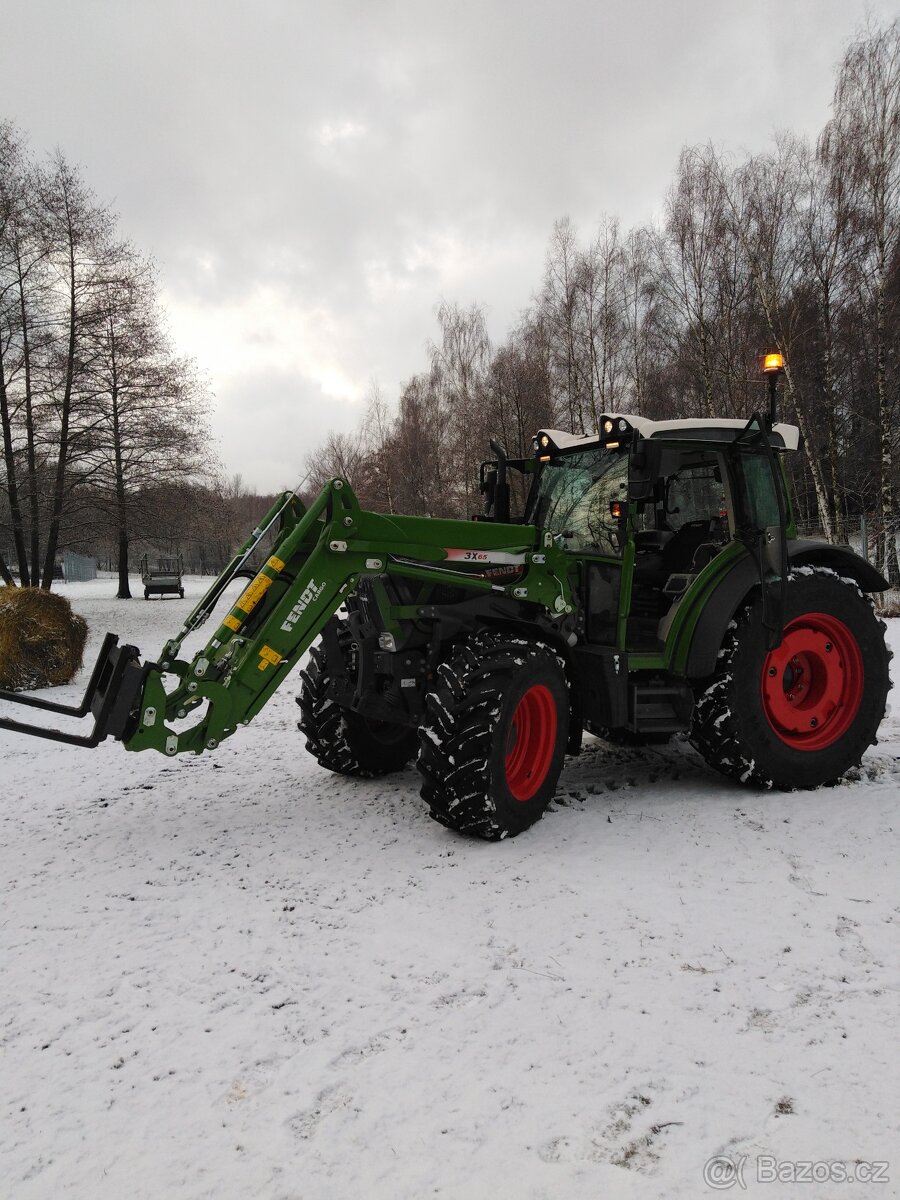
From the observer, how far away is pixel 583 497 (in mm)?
4738

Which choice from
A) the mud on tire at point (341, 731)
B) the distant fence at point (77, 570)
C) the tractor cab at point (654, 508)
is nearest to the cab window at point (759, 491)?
the tractor cab at point (654, 508)

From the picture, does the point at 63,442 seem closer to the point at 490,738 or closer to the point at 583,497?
the point at 583,497

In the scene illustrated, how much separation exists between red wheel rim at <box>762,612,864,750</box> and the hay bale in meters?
7.94

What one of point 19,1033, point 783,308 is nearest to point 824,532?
point 783,308

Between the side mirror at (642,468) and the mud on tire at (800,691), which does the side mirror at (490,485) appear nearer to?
the side mirror at (642,468)

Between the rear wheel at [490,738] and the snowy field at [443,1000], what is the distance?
21cm

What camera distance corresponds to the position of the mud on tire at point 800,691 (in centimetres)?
432

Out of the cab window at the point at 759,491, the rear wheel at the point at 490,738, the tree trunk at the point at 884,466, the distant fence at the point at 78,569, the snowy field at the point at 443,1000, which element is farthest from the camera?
the distant fence at the point at 78,569

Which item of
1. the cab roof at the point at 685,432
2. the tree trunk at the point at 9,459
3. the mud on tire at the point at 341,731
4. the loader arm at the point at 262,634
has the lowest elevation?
the mud on tire at the point at 341,731

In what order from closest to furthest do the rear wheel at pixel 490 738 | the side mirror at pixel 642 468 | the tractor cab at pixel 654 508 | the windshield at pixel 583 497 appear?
the rear wheel at pixel 490 738 → the side mirror at pixel 642 468 → the tractor cab at pixel 654 508 → the windshield at pixel 583 497

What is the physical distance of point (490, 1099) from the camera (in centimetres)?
205

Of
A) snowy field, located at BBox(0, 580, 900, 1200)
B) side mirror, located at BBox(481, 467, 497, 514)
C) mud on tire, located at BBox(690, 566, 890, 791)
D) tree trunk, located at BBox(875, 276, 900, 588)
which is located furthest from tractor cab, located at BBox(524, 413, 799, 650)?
tree trunk, located at BBox(875, 276, 900, 588)

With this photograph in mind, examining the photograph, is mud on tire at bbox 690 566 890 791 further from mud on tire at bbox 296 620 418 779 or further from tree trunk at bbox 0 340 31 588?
tree trunk at bbox 0 340 31 588

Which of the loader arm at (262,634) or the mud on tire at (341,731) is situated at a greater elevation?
the loader arm at (262,634)
